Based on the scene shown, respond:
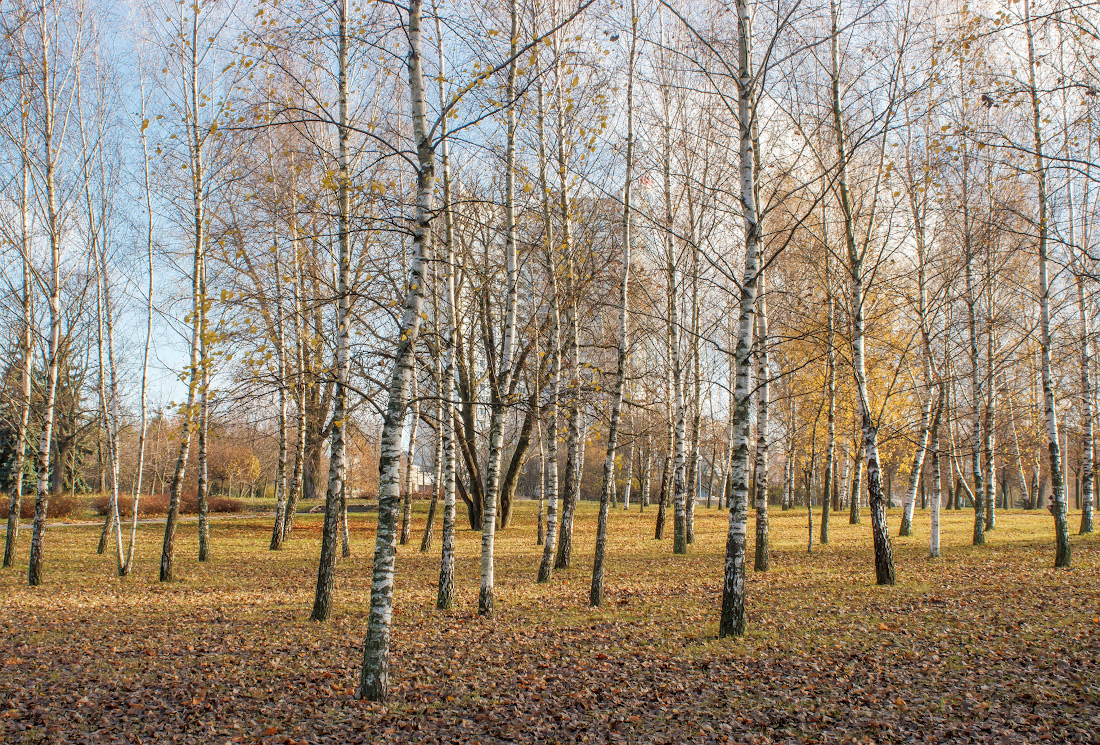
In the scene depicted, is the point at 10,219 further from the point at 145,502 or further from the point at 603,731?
the point at 145,502

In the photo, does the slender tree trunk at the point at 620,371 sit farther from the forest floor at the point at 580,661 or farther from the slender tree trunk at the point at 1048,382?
the slender tree trunk at the point at 1048,382

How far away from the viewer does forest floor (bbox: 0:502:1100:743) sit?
5.02m

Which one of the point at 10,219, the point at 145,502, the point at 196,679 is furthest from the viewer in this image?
the point at 145,502

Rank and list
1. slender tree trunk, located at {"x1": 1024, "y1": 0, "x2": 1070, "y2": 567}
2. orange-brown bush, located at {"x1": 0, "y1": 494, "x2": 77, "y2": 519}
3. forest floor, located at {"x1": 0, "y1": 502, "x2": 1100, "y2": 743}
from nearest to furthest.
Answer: forest floor, located at {"x1": 0, "y1": 502, "x2": 1100, "y2": 743} → slender tree trunk, located at {"x1": 1024, "y1": 0, "x2": 1070, "y2": 567} → orange-brown bush, located at {"x1": 0, "y1": 494, "x2": 77, "y2": 519}

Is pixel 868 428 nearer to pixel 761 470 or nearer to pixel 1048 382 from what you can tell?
pixel 761 470

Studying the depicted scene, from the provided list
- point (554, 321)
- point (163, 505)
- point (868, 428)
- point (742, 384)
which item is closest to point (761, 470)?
point (868, 428)

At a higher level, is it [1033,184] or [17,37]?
[17,37]

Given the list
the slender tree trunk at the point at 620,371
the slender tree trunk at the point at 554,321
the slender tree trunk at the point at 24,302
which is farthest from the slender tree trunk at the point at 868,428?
the slender tree trunk at the point at 24,302

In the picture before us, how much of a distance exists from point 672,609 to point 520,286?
7.94m

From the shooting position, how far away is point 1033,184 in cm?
1419

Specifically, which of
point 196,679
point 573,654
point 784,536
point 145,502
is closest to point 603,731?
point 573,654

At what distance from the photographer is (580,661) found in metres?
6.78

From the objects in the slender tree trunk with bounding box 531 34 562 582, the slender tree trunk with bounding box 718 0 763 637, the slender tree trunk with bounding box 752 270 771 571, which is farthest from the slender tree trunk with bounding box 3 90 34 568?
the slender tree trunk with bounding box 752 270 771 571

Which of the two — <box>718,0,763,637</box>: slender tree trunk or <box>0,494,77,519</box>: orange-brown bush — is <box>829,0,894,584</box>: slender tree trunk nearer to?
<box>718,0,763,637</box>: slender tree trunk
